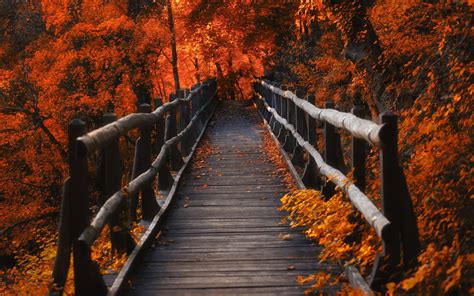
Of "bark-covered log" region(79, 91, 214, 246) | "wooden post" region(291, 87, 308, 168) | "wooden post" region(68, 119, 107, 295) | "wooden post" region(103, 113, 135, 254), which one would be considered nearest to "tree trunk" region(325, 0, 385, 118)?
"wooden post" region(291, 87, 308, 168)

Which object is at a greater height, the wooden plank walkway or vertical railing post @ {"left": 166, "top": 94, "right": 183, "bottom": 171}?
vertical railing post @ {"left": 166, "top": 94, "right": 183, "bottom": 171}

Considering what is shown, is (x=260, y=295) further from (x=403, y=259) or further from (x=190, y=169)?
(x=190, y=169)

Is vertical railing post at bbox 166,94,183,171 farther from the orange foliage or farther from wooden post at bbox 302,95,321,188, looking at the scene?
the orange foliage

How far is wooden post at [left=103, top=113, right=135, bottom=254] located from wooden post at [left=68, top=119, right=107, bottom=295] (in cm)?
92

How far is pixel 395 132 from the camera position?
13.8 ft

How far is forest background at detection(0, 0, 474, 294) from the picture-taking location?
37.1 ft

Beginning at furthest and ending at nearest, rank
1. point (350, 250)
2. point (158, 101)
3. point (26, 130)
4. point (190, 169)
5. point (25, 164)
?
point (25, 164) → point (26, 130) → point (190, 169) → point (158, 101) → point (350, 250)

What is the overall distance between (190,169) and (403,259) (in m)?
7.37

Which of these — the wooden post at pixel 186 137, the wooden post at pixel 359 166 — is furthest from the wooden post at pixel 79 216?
the wooden post at pixel 186 137

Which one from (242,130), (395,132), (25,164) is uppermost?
(395,132)

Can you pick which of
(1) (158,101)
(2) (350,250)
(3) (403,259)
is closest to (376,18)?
(1) (158,101)

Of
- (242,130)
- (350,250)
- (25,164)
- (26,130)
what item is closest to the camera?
(350,250)

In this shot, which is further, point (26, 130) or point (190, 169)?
point (26, 130)

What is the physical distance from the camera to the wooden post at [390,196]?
420 cm
